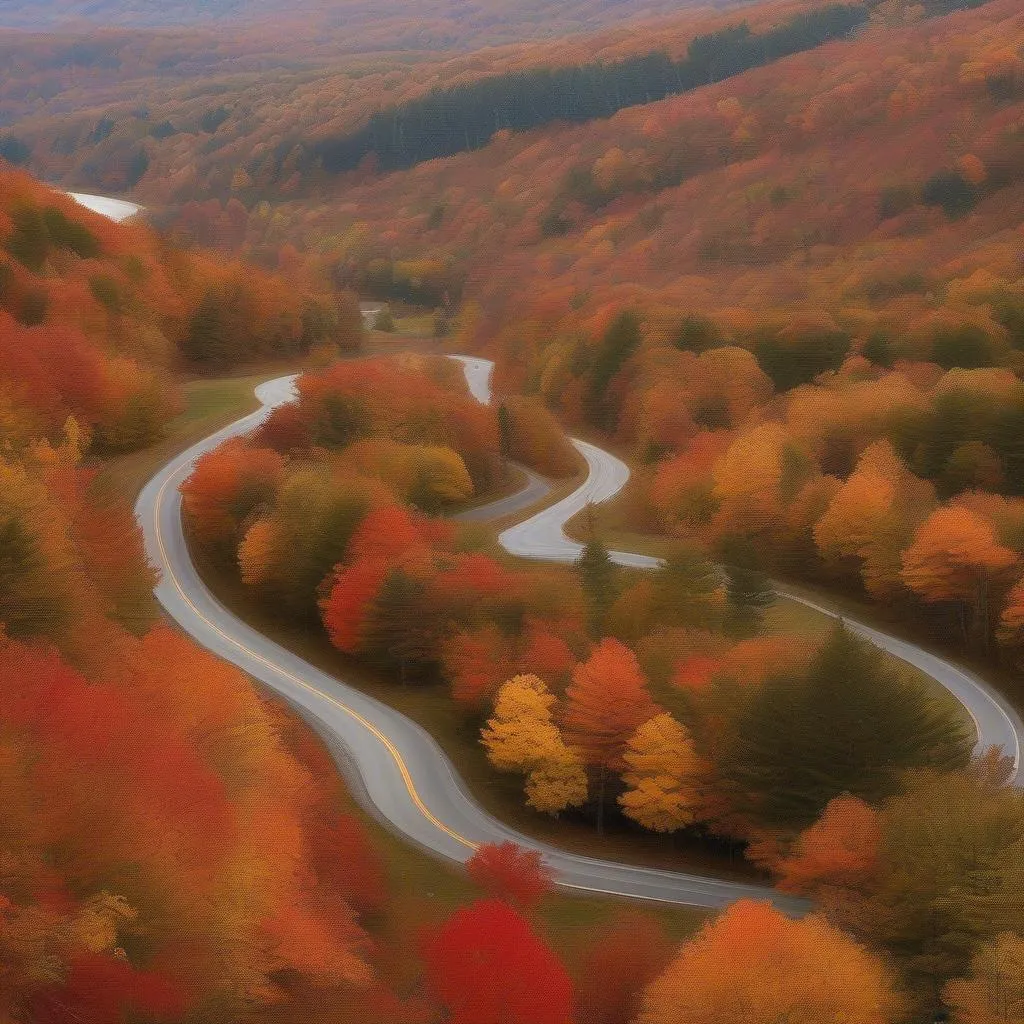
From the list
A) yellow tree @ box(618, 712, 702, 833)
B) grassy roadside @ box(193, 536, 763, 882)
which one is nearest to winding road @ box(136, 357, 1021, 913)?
grassy roadside @ box(193, 536, 763, 882)

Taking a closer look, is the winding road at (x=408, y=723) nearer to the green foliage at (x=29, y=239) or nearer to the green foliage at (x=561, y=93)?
the green foliage at (x=29, y=239)

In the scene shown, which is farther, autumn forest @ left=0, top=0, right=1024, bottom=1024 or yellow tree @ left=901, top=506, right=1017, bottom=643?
yellow tree @ left=901, top=506, right=1017, bottom=643

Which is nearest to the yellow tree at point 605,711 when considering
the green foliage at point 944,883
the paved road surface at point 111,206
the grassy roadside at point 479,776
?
the grassy roadside at point 479,776

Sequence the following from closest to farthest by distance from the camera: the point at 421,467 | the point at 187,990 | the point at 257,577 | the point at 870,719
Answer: the point at 187,990 < the point at 870,719 < the point at 257,577 < the point at 421,467

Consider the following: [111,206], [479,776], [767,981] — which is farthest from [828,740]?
[111,206]

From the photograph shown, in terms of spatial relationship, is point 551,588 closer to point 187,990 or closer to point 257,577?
point 257,577

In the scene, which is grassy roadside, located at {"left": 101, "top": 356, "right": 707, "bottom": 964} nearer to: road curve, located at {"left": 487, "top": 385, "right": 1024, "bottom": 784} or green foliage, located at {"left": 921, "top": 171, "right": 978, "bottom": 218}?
road curve, located at {"left": 487, "top": 385, "right": 1024, "bottom": 784}

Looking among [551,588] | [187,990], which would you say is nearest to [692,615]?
[551,588]
